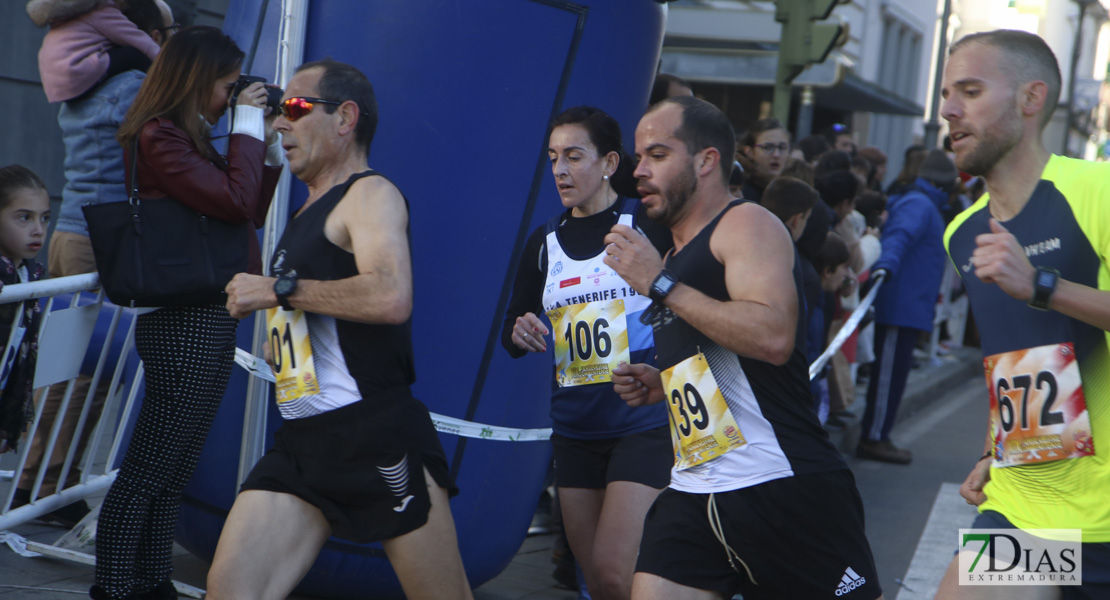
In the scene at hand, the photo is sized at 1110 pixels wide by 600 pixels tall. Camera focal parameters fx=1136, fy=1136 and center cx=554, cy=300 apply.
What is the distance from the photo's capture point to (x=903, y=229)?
7672 mm

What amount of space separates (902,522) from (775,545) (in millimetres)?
3902

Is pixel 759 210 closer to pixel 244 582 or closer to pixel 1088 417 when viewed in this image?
pixel 1088 417

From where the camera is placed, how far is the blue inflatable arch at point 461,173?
4.03 meters

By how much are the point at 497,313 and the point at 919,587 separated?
7.77 ft

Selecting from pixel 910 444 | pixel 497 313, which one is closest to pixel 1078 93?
pixel 910 444

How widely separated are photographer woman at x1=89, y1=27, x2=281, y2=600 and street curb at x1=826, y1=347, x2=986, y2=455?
4.91 meters

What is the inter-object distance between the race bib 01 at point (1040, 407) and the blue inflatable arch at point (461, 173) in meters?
2.00

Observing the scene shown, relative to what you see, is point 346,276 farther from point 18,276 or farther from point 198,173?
point 18,276

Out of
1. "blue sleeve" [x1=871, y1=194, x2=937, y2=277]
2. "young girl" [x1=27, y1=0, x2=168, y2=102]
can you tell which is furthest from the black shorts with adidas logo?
"blue sleeve" [x1=871, y1=194, x2=937, y2=277]

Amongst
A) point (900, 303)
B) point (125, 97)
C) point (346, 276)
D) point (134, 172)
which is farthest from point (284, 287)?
point (900, 303)

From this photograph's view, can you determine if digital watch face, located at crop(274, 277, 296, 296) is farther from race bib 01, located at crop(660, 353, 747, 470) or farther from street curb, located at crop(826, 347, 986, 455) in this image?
street curb, located at crop(826, 347, 986, 455)

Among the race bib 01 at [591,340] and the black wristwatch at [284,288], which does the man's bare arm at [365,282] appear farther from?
the race bib 01 at [591,340]

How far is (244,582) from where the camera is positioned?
2.78m

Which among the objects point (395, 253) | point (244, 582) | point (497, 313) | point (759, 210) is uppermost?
point (759, 210)
